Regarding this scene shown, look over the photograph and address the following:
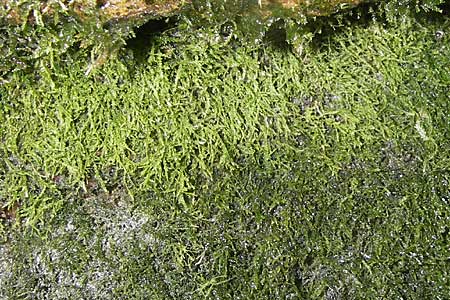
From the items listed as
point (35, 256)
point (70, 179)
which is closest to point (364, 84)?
point (70, 179)

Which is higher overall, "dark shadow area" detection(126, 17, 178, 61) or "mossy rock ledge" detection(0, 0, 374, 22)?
"mossy rock ledge" detection(0, 0, 374, 22)

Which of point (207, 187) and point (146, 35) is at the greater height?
point (146, 35)

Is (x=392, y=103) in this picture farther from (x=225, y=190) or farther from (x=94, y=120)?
(x=94, y=120)

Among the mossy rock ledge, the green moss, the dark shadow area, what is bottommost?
the green moss

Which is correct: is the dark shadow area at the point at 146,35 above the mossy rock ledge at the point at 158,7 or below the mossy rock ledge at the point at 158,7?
below

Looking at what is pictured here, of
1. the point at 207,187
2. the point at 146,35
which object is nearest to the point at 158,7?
the point at 146,35

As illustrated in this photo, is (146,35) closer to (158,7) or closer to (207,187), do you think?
(158,7)

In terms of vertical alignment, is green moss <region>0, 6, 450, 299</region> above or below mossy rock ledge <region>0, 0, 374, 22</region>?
below

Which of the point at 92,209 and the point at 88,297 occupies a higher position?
the point at 92,209
